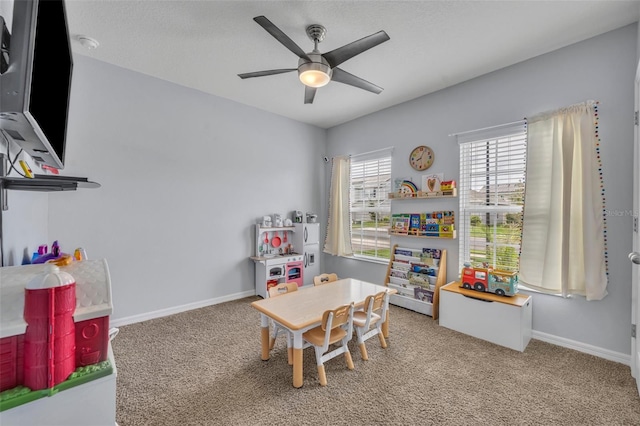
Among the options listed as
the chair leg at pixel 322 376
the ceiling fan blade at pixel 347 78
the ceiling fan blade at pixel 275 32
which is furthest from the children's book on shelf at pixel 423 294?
the ceiling fan blade at pixel 275 32

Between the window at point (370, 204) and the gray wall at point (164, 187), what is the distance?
131 centimetres

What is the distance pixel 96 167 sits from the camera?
9.73ft

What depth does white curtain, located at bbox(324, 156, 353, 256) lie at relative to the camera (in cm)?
475

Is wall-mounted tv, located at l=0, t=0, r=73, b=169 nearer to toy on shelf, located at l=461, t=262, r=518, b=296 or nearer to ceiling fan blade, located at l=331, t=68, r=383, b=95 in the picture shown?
ceiling fan blade, located at l=331, t=68, r=383, b=95

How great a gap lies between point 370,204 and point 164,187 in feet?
9.95

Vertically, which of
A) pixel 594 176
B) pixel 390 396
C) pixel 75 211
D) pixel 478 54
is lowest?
pixel 390 396

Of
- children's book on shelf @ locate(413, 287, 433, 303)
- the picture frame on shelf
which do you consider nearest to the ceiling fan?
the picture frame on shelf

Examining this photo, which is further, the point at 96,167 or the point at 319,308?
the point at 96,167

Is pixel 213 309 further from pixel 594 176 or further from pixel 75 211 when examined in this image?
pixel 594 176

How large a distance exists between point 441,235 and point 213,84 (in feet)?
11.4

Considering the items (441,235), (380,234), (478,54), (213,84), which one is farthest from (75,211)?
(478,54)

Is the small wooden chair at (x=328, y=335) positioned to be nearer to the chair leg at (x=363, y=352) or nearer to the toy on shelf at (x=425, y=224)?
the chair leg at (x=363, y=352)

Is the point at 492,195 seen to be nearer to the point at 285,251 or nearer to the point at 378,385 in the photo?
the point at 378,385

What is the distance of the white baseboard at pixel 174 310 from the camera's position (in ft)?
10.1
